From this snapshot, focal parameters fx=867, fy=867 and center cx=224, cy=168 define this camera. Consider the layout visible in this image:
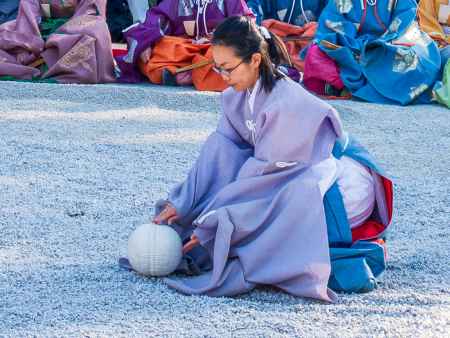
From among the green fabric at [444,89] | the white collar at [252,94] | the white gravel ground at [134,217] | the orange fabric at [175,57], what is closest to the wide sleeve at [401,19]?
the green fabric at [444,89]

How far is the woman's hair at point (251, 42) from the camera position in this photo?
8.95 ft

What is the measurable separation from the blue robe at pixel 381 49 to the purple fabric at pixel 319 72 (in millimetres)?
51

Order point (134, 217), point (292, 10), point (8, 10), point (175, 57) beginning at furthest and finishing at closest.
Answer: point (292, 10)
point (8, 10)
point (175, 57)
point (134, 217)

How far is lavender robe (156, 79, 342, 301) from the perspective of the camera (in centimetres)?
271

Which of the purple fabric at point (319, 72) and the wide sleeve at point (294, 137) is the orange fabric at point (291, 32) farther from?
the wide sleeve at point (294, 137)

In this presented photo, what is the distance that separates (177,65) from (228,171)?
3.70 meters

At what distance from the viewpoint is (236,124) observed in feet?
9.98

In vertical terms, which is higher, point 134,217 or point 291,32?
point 134,217

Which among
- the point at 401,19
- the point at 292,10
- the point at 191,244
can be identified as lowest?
the point at 292,10

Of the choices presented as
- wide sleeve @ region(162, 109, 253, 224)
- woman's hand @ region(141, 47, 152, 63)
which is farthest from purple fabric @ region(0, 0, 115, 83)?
wide sleeve @ region(162, 109, 253, 224)

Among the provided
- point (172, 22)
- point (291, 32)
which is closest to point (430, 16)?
point (291, 32)

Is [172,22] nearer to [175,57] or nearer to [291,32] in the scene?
[175,57]

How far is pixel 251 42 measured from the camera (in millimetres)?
2738

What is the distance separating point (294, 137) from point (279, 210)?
236 millimetres
